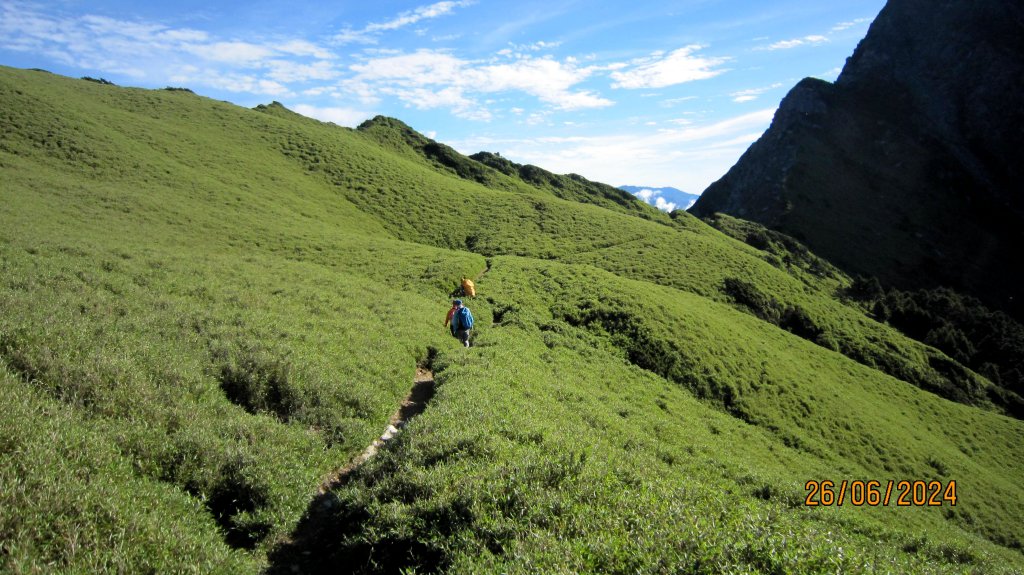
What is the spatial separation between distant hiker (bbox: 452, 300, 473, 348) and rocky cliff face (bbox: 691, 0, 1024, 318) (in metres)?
122

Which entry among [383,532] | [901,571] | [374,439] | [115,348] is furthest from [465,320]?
[901,571]

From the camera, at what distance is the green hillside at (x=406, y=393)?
746cm

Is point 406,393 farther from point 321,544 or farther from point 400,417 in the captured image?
point 321,544

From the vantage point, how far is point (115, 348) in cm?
1235

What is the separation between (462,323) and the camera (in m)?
23.6

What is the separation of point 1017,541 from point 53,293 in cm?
4608

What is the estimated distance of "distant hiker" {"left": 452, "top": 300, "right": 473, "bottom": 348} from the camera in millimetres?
23562

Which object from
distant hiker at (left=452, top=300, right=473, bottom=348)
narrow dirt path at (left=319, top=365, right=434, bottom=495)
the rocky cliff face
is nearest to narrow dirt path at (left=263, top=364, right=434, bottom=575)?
narrow dirt path at (left=319, top=365, right=434, bottom=495)
